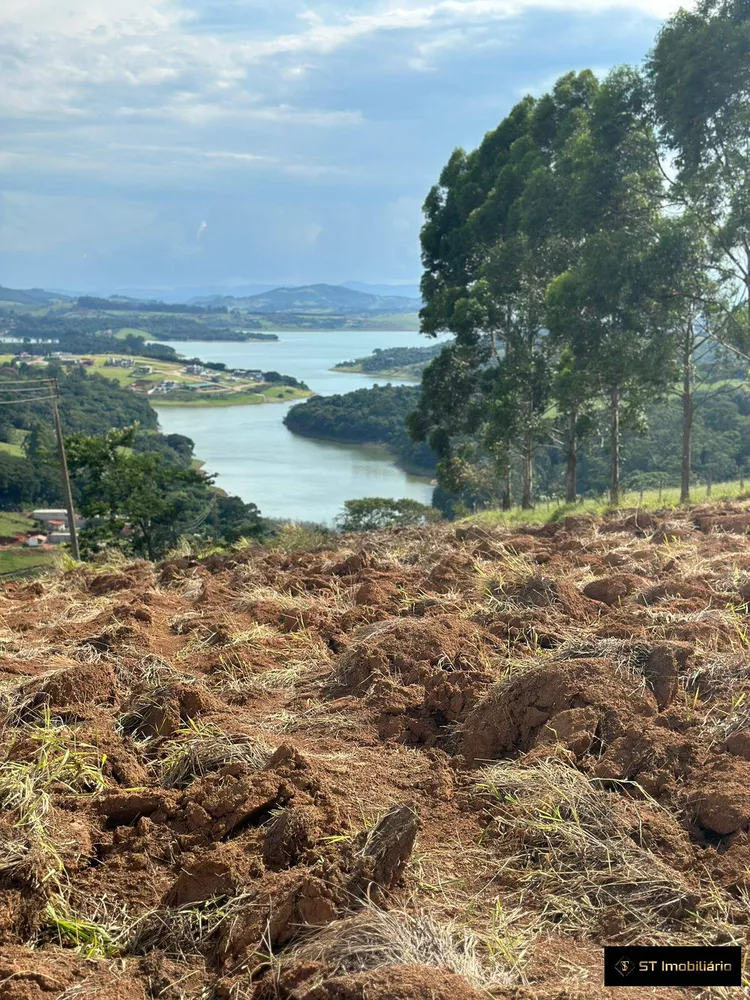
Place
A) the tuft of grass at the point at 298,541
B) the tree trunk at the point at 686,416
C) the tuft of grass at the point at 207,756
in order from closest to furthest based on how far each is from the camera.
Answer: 1. the tuft of grass at the point at 207,756
2. the tuft of grass at the point at 298,541
3. the tree trunk at the point at 686,416

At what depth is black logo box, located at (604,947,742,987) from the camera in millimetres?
2326

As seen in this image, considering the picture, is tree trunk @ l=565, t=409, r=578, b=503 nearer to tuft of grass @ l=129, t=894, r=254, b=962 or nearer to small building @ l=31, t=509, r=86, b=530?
tuft of grass @ l=129, t=894, r=254, b=962

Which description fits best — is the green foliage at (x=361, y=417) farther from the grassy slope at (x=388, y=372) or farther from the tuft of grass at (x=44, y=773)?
the tuft of grass at (x=44, y=773)

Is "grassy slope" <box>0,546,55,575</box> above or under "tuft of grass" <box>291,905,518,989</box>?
under

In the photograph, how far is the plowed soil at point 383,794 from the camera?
2.52 m

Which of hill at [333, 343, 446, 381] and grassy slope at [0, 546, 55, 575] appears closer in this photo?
grassy slope at [0, 546, 55, 575]

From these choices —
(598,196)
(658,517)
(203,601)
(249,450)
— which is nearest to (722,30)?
(598,196)

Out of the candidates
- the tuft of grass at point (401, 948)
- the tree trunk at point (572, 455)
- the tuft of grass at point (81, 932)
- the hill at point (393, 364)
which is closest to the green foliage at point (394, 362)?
the hill at point (393, 364)

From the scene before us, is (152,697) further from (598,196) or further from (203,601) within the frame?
(598,196)

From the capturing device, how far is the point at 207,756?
11.9 ft

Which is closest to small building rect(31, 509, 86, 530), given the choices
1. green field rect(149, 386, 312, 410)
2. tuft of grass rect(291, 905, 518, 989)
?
tuft of grass rect(291, 905, 518, 989)

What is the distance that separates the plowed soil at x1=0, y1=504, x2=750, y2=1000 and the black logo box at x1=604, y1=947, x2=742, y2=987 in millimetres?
69

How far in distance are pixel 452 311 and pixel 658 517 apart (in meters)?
10.3

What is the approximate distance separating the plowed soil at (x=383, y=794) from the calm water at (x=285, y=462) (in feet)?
98.1
